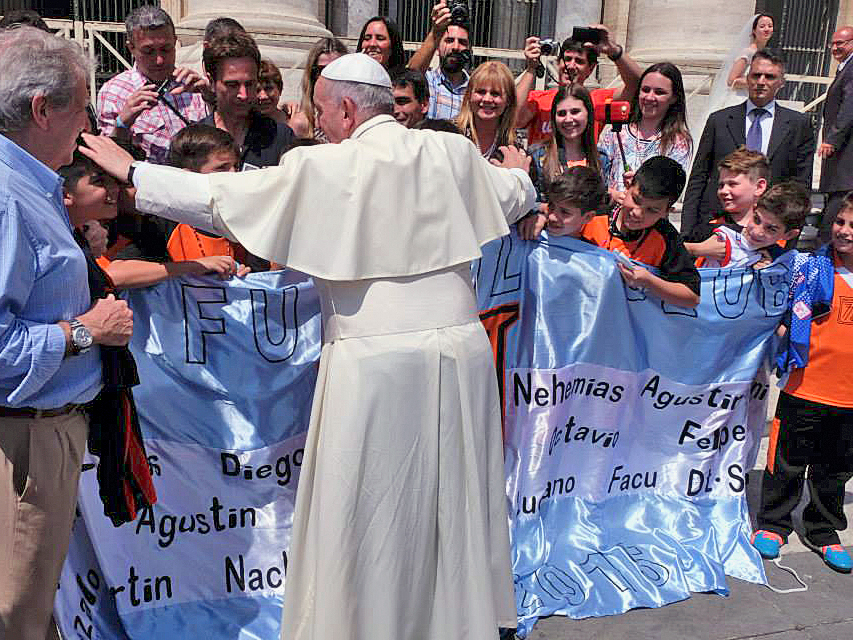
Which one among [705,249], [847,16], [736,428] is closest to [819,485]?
[736,428]

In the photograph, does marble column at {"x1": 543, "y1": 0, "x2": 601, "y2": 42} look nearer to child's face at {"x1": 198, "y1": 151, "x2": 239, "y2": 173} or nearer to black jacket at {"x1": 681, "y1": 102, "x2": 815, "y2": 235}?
black jacket at {"x1": 681, "y1": 102, "x2": 815, "y2": 235}

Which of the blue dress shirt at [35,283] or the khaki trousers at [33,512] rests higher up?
the blue dress shirt at [35,283]

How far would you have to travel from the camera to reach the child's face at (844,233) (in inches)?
155

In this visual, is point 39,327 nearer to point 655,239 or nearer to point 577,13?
point 655,239

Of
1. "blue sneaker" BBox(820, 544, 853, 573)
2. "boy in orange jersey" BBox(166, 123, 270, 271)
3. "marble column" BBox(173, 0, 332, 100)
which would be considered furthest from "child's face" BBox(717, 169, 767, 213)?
"marble column" BBox(173, 0, 332, 100)

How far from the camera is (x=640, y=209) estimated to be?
3.76 m

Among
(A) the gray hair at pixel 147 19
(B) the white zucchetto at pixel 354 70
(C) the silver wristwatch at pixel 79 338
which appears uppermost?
(A) the gray hair at pixel 147 19

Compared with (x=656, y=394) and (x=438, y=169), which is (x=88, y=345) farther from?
(x=656, y=394)

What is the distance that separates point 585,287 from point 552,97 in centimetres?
152

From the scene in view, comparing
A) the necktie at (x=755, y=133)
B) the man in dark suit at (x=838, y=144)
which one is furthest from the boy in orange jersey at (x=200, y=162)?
the man in dark suit at (x=838, y=144)

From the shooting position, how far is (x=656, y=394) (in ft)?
13.4

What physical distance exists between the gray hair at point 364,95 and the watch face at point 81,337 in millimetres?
1056

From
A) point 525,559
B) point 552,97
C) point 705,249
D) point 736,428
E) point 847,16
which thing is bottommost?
point 525,559

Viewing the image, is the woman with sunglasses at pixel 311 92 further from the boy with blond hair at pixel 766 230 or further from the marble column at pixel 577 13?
the marble column at pixel 577 13
